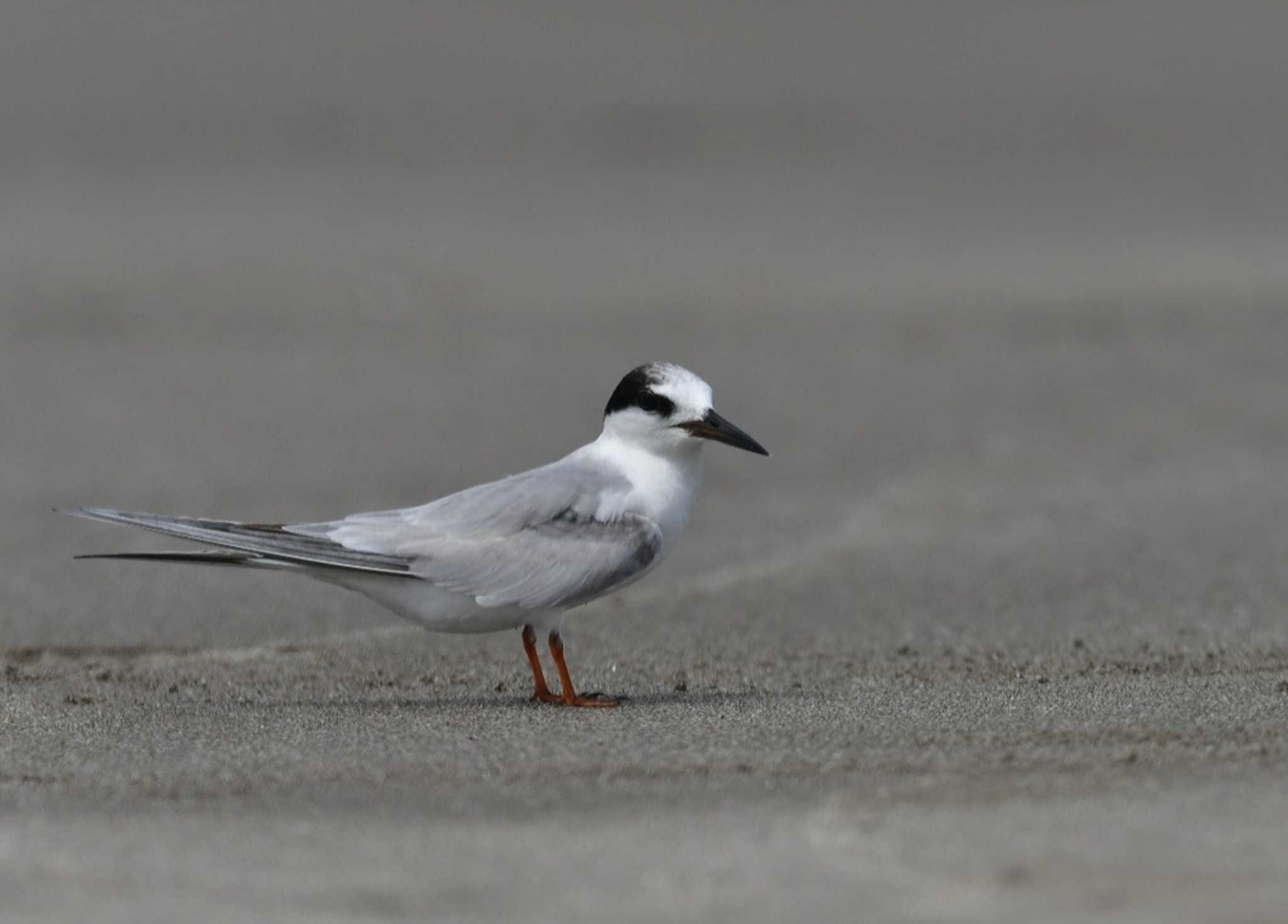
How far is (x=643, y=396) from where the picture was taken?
4859mm

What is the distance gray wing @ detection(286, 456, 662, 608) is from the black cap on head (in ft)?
0.54

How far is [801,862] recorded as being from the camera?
10.2 feet

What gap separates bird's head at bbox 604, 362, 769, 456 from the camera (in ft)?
15.9

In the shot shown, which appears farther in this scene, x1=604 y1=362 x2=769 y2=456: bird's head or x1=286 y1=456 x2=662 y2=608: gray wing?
x1=604 y1=362 x2=769 y2=456: bird's head

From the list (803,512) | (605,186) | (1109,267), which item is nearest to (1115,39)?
(605,186)

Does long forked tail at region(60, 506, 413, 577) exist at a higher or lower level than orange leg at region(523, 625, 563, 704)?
higher

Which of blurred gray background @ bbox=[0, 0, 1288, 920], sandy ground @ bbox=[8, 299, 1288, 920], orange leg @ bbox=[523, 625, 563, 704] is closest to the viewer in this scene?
sandy ground @ bbox=[8, 299, 1288, 920]

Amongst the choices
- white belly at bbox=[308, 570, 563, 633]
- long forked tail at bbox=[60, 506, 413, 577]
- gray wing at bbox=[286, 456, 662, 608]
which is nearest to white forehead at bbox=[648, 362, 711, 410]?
gray wing at bbox=[286, 456, 662, 608]

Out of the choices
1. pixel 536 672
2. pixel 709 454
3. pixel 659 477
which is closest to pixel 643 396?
pixel 659 477

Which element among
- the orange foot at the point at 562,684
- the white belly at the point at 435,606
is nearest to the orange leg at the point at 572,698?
the orange foot at the point at 562,684

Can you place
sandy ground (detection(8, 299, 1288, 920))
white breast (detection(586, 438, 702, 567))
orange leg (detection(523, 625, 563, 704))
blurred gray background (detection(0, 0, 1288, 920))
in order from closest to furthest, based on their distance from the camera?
sandy ground (detection(8, 299, 1288, 920)), blurred gray background (detection(0, 0, 1288, 920)), orange leg (detection(523, 625, 563, 704)), white breast (detection(586, 438, 702, 567))

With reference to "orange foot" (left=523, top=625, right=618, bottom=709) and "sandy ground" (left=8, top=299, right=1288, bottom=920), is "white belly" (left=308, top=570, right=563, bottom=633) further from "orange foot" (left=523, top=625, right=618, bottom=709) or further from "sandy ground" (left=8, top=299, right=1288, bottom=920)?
"sandy ground" (left=8, top=299, right=1288, bottom=920)

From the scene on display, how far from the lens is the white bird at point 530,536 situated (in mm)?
4594

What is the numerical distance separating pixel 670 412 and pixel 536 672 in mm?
658
